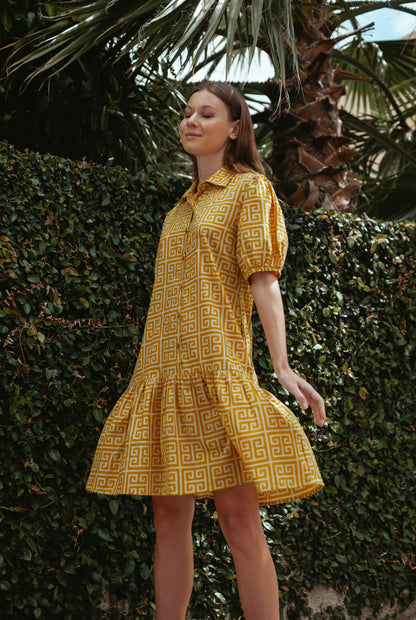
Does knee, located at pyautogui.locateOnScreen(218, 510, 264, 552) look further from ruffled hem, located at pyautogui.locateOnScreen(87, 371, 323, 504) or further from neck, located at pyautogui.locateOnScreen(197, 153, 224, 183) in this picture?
neck, located at pyautogui.locateOnScreen(197, 153, 224, 183)

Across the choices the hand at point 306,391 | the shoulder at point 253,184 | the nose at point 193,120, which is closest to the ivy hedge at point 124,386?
the nose at point 193,120

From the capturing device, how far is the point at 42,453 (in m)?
2.38

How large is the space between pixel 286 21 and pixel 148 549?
2.35m

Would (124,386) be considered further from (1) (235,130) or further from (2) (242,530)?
(1) (235,130)

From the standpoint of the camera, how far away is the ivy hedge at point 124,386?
7.70 feet

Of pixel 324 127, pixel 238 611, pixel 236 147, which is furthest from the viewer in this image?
pixel 324 127

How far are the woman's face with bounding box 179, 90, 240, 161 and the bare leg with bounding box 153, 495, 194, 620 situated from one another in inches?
42.8

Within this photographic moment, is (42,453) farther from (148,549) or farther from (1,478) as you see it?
(148,549)

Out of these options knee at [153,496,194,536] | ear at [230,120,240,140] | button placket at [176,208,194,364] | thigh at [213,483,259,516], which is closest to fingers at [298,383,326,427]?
thigh at [213,483,259,516]

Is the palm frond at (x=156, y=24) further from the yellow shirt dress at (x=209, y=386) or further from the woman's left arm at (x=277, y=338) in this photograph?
the woman's left arm at (x=277, y=338)

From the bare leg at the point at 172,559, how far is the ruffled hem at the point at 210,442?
4.0 inches

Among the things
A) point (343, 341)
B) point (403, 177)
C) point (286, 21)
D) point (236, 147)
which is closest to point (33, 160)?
point (236, 147)

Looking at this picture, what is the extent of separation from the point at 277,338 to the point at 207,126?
2.39 ft

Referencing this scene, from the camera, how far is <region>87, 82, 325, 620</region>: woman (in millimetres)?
1716
